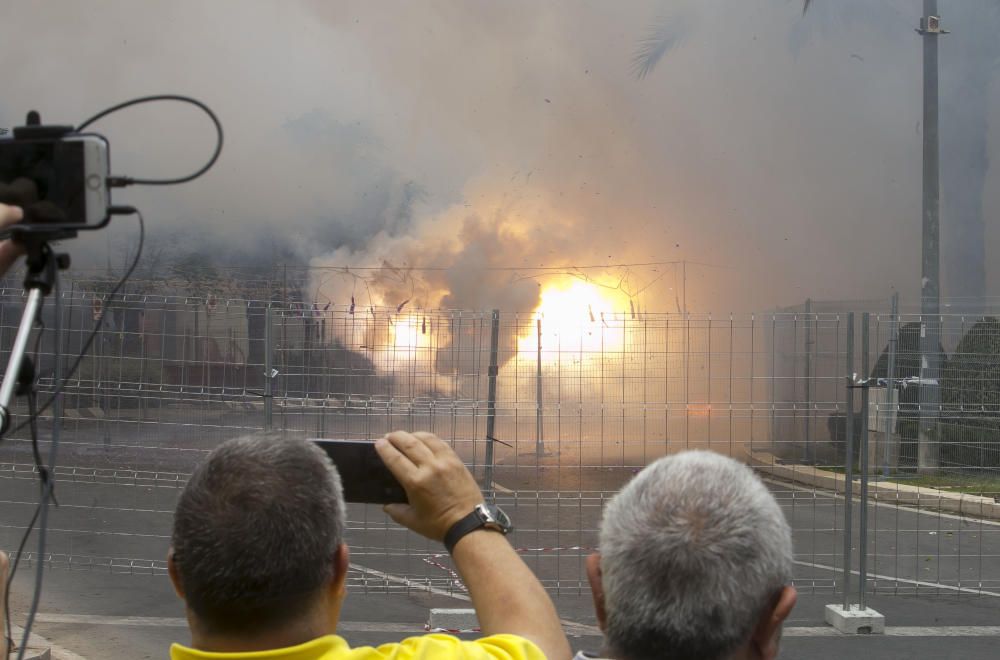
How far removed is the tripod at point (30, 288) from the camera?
1736 mm

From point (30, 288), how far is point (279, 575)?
76 centimetres

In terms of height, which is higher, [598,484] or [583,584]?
[598,484]

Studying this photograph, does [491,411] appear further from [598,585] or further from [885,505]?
[598,585]

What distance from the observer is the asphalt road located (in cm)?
576

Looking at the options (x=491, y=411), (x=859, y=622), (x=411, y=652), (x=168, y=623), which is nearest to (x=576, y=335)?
(x=491, y=411)

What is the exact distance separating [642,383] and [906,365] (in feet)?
5.75

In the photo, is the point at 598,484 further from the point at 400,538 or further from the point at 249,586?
the point at 249,586

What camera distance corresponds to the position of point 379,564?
674cm

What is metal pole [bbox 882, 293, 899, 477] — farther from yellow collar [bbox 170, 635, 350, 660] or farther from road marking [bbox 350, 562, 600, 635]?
yellow collar [bbox 170, 635, 350, 660]

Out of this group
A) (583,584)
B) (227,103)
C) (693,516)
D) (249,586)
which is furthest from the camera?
(227,103)

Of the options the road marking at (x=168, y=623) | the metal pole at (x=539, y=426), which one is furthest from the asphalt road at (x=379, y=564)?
the metal pole at (x=539, y=426)

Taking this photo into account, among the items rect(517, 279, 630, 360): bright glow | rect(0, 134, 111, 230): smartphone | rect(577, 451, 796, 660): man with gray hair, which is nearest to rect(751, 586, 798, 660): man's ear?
rect(577, 451, 796, 660): man with gray hair

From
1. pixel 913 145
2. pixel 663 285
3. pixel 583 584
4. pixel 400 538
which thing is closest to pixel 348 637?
pixel 400 538

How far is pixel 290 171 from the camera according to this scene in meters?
18.3
